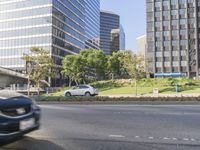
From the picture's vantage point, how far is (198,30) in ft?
352

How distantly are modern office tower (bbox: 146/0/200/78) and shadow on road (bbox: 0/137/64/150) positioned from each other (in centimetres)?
10136

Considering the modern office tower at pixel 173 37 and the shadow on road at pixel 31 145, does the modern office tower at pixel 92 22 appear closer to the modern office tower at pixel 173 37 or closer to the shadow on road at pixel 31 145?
the modern office tower at pixel 173 37

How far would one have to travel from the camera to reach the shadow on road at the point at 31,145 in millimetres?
6594

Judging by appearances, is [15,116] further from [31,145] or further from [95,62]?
[95,62]

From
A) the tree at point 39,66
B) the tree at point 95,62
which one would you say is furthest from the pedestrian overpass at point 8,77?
the tree at point 95,62

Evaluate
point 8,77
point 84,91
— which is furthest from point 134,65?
point 8,77

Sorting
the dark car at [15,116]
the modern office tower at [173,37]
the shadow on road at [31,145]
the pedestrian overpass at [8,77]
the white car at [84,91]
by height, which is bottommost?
the shadow on road at [31,145]

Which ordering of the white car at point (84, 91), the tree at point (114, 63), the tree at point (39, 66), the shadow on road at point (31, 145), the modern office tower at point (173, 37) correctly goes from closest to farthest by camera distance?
1. the shadow on road at point (31, 145)
2. the white car at point (84, 91)
3. the tree at point (39, 66)
4. the tree at point (114, 63)
5. the modern office tower at point (173, 37)

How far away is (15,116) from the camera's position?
19.1ft

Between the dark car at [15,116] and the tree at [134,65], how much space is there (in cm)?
4118

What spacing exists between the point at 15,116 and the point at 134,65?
42.6 meters

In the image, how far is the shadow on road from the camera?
6.59 metres

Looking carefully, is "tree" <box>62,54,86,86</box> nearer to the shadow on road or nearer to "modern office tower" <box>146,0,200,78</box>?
"modern office tower" <box>146,0,200,78</box>

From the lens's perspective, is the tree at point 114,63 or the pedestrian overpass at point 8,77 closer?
the pedestrian overpass at point 8,77
